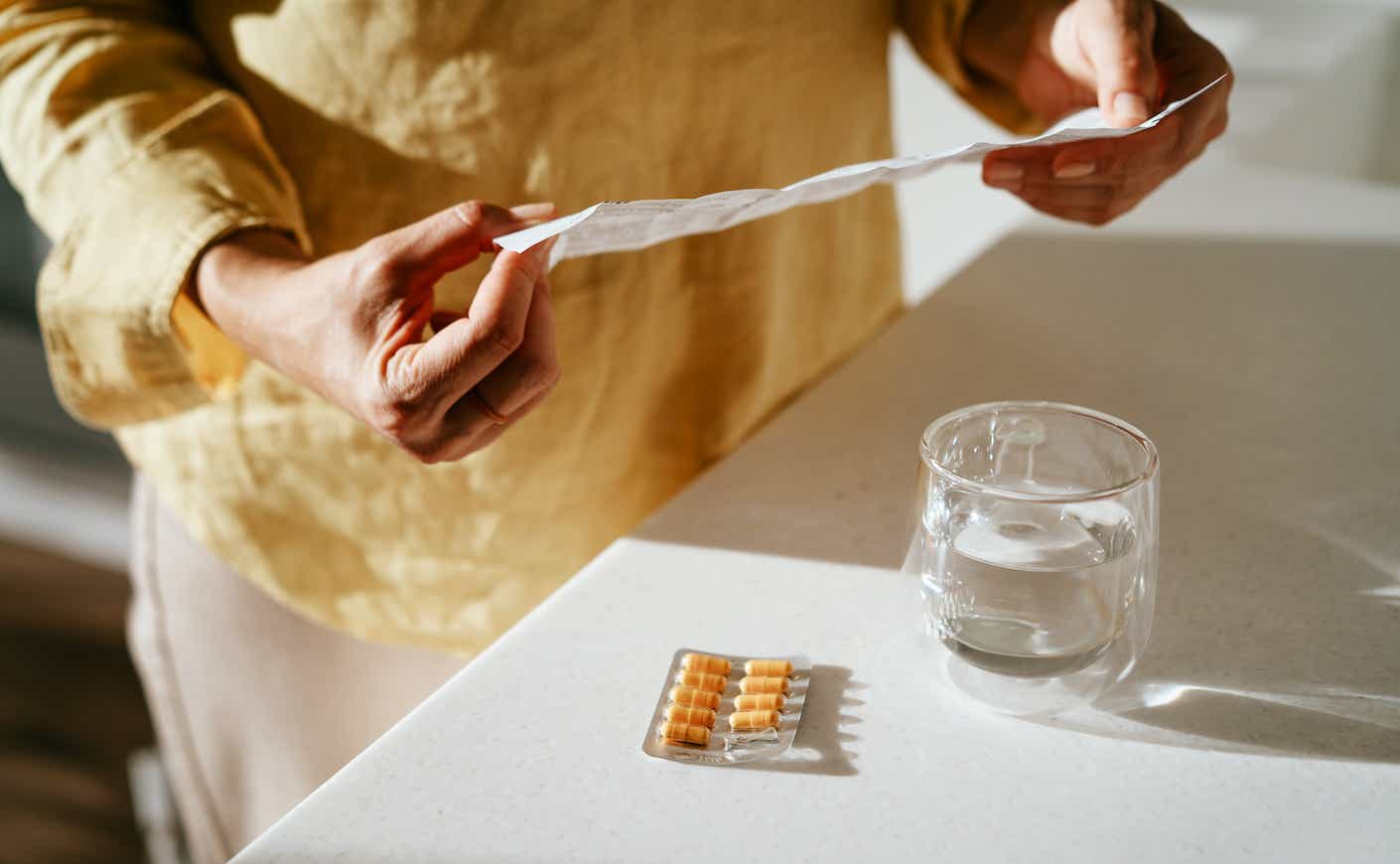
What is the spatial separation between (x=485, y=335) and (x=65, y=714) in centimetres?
176

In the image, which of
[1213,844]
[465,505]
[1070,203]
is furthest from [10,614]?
[1213,844]

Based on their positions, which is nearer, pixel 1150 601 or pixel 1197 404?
pixel 1150 601

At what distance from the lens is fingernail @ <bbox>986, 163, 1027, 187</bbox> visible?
66cm

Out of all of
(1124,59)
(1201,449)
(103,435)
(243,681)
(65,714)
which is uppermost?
(1124,59)

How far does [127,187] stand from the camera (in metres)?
0.72

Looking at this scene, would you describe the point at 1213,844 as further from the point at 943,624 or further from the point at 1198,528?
the point at 1198,528

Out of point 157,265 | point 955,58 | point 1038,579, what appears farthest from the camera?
point 955,58

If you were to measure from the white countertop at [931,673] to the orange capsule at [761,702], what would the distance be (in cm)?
2

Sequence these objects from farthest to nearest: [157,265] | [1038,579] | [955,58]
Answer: [955,58] < [157,265] < [1038,579]

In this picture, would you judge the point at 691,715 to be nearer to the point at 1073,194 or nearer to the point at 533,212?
the point at 533,212

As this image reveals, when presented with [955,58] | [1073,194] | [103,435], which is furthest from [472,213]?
[103,435]

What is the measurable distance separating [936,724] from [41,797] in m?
1.74

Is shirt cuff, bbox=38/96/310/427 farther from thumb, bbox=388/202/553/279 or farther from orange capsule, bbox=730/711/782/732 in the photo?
orange capsule, bbox=730/711/782/732

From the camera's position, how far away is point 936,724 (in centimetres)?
49
